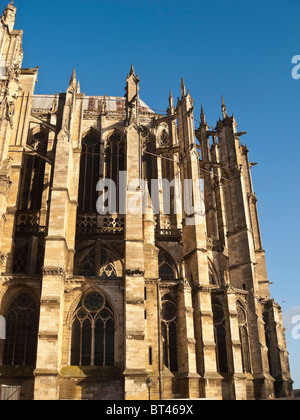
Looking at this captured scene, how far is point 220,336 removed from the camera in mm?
22844

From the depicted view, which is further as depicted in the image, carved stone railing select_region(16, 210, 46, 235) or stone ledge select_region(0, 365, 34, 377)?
carved stone railing select_region(16, 210, 46, 235)

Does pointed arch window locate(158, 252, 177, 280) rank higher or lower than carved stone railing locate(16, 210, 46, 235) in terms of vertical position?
lower

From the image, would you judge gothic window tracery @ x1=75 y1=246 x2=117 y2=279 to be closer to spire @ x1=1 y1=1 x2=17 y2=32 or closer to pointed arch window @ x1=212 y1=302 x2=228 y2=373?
pointed arch window @ x1=212 y1=302 x2=228 y2=373

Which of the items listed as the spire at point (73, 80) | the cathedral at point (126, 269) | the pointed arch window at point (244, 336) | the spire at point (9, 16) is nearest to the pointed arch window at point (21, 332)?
the cathedral at point (126, 269)

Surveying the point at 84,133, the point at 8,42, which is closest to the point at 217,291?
the point at 84,133

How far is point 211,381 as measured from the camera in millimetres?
20453

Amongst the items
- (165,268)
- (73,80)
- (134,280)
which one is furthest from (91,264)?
(73,80)

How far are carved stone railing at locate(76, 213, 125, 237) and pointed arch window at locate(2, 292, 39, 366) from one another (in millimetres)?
6992

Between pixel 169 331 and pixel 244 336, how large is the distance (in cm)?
461

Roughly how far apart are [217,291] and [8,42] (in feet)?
63.6

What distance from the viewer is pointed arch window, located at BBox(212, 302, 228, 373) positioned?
22.3 meters

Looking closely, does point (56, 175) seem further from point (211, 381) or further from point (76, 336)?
point (211, 381)

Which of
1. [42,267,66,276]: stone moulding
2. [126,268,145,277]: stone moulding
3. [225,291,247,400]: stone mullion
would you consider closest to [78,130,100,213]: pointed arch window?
[42,267,66,276]: stone moulding

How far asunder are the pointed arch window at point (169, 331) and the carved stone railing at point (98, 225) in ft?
21.1
